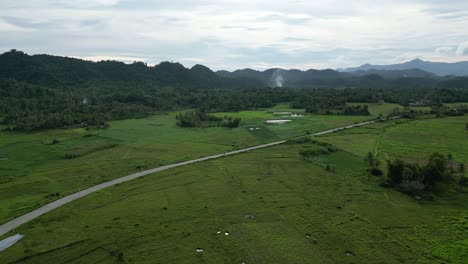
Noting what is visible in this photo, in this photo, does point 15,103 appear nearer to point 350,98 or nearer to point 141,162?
point 141,162

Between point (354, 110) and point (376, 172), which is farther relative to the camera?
point (354, 110)

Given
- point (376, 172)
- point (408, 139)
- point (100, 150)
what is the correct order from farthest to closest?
1. point (408, 139)
2. point (100, 150)
3. point (376, 172)

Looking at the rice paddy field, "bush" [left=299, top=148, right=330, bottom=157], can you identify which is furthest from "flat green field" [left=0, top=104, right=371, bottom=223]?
"bush" [left=299, top=148, right=330, bottom=157]

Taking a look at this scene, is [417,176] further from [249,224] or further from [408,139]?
[408,139]

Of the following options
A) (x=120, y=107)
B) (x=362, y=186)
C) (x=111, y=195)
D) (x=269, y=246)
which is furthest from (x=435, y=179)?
(x=120, y=107)

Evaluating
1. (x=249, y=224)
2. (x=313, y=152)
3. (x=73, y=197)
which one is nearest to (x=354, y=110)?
(x=313, y=152)

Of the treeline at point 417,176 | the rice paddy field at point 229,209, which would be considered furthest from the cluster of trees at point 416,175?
the rice paddy field at point 229,209
